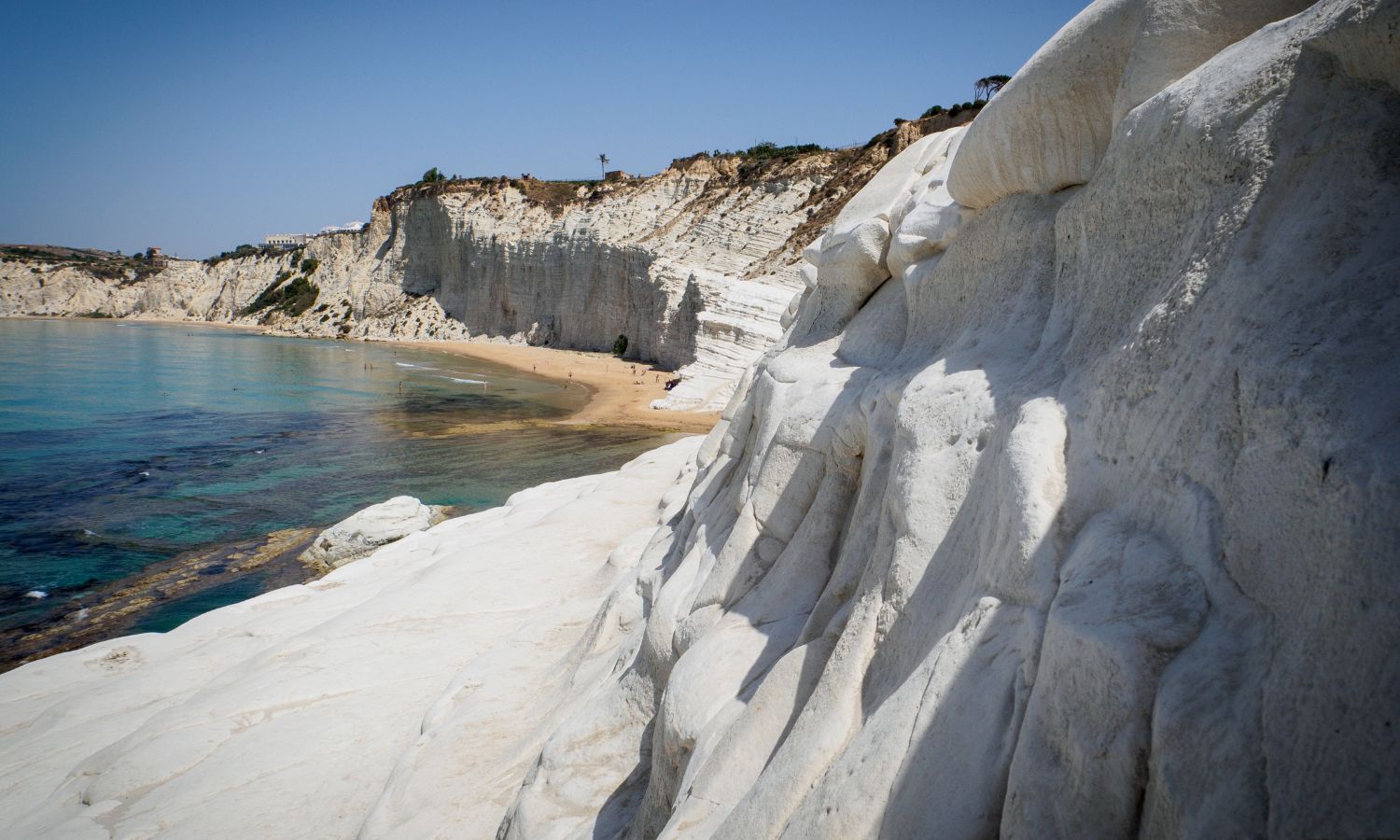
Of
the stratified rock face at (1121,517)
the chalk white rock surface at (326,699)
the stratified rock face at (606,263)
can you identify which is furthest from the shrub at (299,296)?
the stratified rock face at (1121,517)

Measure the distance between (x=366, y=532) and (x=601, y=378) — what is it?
26421 millimetres

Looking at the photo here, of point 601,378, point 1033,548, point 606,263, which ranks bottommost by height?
point 601,378

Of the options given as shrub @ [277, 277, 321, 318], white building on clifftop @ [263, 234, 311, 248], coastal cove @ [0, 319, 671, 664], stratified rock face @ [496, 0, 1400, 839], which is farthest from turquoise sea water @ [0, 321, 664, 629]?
white building on clifftop @ [263, 234, 311, 248]

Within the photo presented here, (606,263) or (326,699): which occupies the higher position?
(606,263)

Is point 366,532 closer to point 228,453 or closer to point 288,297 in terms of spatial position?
point 228,453

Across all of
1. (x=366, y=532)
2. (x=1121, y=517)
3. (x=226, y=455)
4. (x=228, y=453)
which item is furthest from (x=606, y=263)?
(x=1121, y=517)

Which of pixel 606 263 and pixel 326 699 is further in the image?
pixel 606 263

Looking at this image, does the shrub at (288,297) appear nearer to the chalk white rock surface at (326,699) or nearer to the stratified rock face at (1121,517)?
the chalk white rock surface at (326,699)

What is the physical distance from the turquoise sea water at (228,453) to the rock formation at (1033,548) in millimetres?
10081

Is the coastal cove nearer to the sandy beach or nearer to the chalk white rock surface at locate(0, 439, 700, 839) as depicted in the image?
the sandy beach

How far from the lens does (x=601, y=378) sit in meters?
41.4

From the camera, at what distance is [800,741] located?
11.2ft

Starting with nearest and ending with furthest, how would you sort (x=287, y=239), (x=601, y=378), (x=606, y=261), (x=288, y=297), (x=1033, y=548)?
(x=1033, y=548) < (x=601, y=378) < (x=606, y=261) < (x=288, y=297) < (x=287, y=239)

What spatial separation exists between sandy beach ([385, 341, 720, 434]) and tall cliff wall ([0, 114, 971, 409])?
161 cm
